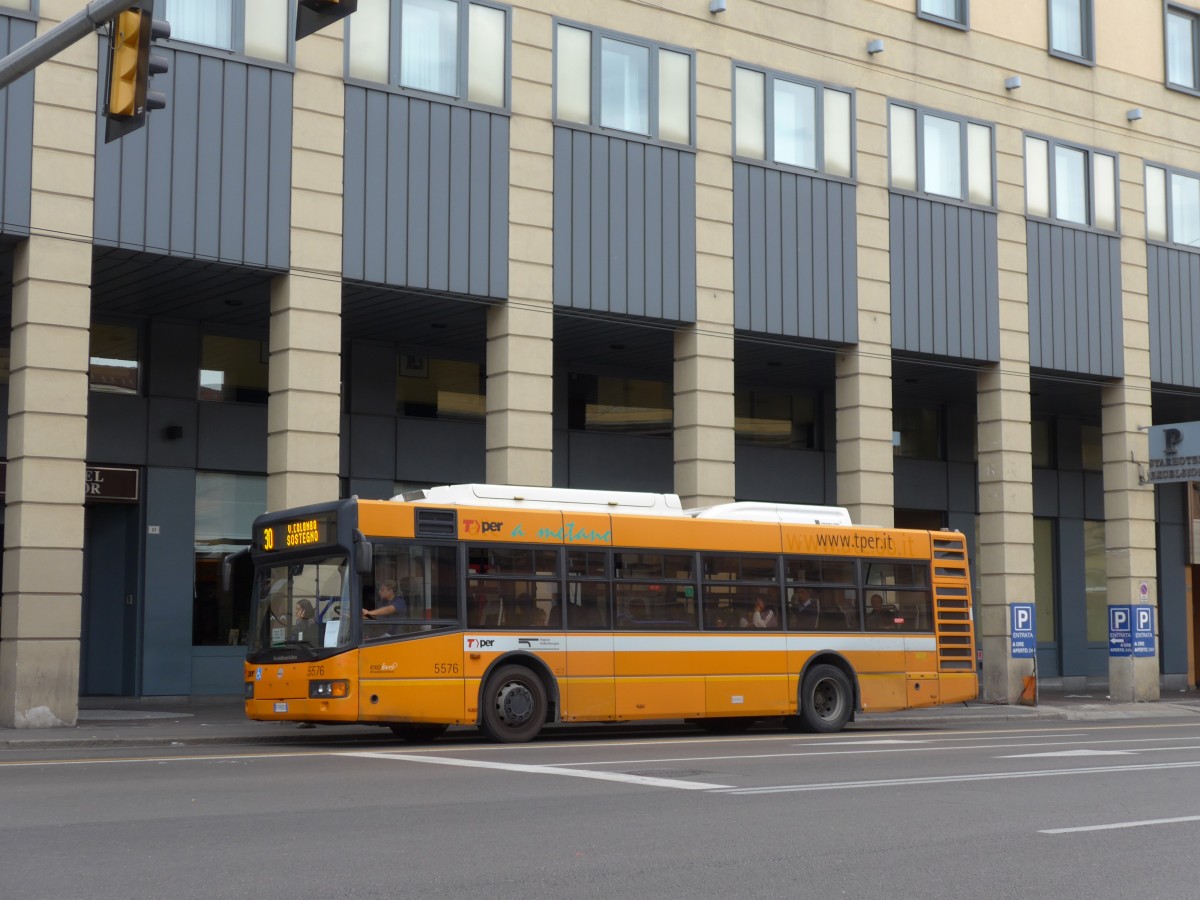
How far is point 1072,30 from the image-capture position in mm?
33250

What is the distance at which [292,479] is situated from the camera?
22.2 m

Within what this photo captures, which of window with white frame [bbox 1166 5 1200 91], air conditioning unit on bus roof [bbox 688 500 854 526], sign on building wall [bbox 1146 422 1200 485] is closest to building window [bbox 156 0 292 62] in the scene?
air conditioning unit on bus roof [bbox 688 500 854 526]

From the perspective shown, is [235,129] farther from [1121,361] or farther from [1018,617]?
[1121,361]

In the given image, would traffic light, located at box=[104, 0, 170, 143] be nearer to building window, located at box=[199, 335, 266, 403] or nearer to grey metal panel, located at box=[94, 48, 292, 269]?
grey metal panel, located at box=[94, 48, 292, 269]

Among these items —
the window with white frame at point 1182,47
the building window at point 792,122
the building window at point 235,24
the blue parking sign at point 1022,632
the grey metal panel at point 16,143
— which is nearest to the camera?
the grey metal panel at point 16,143

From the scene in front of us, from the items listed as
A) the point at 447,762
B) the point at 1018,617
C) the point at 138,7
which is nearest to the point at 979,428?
the point at 1018,617

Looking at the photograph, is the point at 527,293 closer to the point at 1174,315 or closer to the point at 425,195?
the point at 425,195

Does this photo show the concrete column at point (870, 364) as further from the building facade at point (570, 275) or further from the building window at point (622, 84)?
the building window at point (622, 84)

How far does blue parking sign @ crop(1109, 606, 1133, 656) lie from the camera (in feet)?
106

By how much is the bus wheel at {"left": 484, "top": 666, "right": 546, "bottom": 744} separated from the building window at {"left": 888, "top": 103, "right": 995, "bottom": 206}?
48.8ft

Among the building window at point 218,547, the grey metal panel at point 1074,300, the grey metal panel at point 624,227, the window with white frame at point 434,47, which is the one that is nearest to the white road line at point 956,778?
the grey metal panel at point 624,227

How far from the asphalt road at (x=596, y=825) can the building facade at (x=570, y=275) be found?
811cm

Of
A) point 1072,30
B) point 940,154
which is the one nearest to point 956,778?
point 940,154

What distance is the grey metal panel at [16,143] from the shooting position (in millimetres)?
20328
